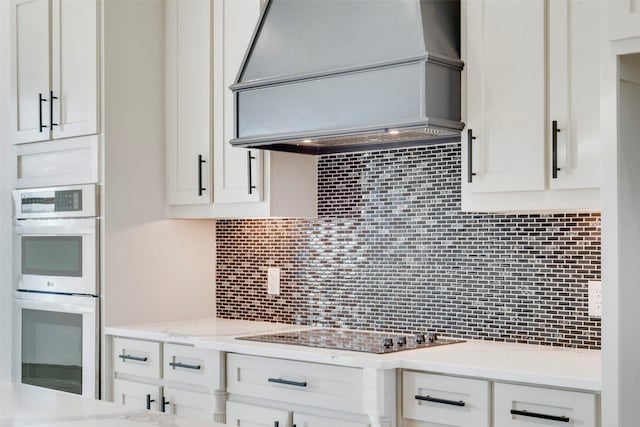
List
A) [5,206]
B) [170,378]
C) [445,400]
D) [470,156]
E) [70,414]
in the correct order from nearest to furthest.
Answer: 1. [70,414]
2. [445,400]
3. [470,156]
4. [170,378]
5. [5,206]

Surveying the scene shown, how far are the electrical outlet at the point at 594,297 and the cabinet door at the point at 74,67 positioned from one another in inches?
87.7

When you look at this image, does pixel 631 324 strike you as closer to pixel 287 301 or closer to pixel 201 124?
pixel 287 301

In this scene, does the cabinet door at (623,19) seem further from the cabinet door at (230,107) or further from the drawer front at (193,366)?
the drawer front at (193,366)

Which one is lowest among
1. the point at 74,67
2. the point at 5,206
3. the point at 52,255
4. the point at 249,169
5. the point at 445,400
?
the point at 445,400

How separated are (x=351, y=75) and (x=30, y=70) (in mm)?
1875

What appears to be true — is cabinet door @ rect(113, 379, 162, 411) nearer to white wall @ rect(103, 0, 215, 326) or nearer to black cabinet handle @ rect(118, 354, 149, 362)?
black cabinet handle @ rect(118, 354, 149, 362)

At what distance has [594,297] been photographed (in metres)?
3.04

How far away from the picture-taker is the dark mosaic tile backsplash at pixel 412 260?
315cm

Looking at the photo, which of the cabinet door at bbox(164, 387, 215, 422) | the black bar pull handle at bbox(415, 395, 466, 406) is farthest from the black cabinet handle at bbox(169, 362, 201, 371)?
the black bar pull handle at bbox(415, 395, 466, 406)

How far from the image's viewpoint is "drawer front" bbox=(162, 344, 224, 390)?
11.1 ft

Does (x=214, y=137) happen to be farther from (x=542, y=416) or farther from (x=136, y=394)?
(x=542, y=416)

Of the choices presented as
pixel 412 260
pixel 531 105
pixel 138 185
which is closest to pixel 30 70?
pixel 138 185

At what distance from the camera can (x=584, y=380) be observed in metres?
2.44

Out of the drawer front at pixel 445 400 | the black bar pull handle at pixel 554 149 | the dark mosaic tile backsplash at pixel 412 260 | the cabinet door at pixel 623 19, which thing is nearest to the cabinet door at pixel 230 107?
the dark mosaic tile backsplash at pixel 412 260
